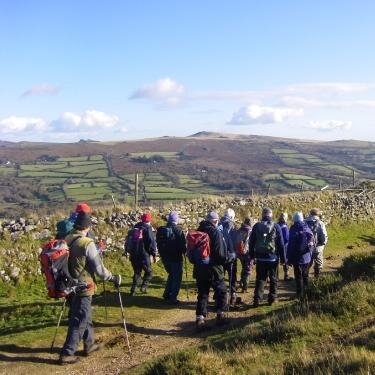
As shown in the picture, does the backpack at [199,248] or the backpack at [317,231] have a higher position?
the backpack at [199,248]

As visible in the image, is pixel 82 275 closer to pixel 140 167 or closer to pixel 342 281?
pixel 342 281

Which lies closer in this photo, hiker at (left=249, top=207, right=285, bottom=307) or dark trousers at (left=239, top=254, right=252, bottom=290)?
hiker at (left=249, top=207, right=285, bottom=307)

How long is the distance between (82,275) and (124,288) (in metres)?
5.89

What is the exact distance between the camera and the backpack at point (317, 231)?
13258 millimetres

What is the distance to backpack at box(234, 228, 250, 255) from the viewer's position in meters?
12.7

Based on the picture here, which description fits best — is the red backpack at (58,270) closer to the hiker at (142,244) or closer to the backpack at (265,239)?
the hiker at (142,244)

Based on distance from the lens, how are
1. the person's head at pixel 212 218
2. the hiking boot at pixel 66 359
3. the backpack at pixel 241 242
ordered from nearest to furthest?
the hiking boot at pixel 66 359 < the person's head at pixel 212 218 < the backpack at pixel 241 242

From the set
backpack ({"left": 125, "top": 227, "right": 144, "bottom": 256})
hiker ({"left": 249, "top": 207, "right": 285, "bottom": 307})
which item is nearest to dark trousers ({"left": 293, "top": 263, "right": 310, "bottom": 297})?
hiker ({"left": 249, "top": 207, "right": 285, "bottom": 307})

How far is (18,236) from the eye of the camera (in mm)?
15273

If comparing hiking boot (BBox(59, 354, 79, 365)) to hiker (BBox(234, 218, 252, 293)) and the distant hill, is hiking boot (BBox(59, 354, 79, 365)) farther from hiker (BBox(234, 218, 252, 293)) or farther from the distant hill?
the distant hill

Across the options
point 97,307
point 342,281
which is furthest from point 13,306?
point 342,281

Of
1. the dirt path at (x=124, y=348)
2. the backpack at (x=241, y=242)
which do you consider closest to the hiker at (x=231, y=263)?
the backpack at (x=241, y=242)

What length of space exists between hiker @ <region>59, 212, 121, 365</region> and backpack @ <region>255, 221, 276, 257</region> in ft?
12.6

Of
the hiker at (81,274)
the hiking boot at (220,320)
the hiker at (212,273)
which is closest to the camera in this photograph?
the hiker at (81,274)
